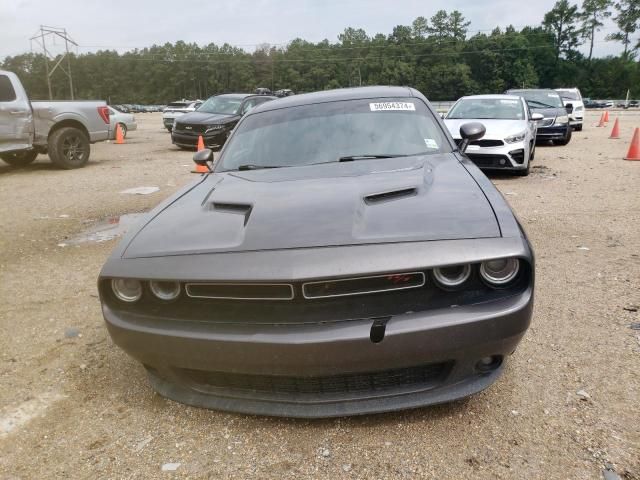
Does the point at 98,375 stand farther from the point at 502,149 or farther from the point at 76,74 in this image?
the point at 76,74

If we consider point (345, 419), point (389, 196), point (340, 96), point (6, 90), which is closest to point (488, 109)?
point (340, 96)

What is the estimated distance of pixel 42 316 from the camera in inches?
142

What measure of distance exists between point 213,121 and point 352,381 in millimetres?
12230

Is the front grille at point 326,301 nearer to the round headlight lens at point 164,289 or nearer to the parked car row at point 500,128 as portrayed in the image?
the round headlight lens at point 164,289

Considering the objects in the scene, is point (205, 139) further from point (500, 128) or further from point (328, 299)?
point (328, 299)

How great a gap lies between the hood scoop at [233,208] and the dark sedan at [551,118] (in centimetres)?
1262

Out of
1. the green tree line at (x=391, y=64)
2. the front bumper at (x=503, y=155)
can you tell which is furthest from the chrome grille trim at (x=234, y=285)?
the green tree line at (x=391, y=64)

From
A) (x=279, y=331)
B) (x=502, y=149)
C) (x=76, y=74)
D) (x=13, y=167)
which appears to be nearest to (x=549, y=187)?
(x=502, y=149)

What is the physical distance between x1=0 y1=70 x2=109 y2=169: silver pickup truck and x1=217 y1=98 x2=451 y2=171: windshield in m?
8.26

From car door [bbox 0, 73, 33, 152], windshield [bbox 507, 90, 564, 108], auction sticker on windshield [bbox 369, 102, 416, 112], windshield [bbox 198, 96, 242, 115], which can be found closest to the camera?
auction sticker on windshield [bbox 369, 102, 416, 112]

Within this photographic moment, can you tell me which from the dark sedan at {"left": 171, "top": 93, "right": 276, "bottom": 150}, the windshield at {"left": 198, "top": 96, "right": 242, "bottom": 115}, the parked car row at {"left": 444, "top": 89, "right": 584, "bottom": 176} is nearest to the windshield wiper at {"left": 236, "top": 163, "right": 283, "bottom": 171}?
the parked car row at {"left": 444, "top": 89, "right": 584, "bottom": 176}

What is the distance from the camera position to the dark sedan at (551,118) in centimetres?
1345

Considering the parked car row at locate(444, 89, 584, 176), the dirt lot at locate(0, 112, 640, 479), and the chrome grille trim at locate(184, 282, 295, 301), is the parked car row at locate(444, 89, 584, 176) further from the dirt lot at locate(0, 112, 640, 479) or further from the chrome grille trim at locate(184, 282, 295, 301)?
the chrome grille trim at locate(184, 282, 295, 301)

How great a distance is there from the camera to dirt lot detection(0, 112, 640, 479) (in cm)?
197
